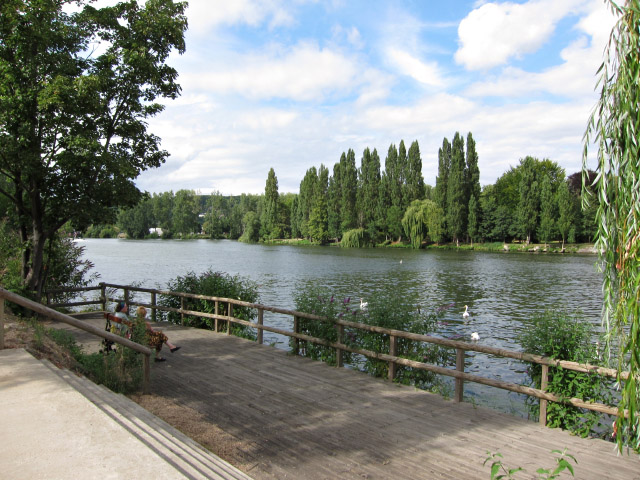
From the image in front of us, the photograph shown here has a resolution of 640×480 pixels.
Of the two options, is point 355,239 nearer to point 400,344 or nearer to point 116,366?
point 400,344

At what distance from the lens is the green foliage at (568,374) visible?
5207 mm

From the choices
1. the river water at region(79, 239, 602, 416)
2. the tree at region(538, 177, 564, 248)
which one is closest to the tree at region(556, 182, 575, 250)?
the tree at region(538, 177, 564, 248)

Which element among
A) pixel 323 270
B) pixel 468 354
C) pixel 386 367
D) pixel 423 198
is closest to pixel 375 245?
pixel 423 198

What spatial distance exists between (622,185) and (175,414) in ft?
16.7

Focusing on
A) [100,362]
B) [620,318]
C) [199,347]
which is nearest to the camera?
[620,318]

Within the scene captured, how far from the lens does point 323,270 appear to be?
3859 centimetres

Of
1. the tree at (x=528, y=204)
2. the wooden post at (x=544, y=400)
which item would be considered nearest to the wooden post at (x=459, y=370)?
the wooden post at (x=544, y=400)

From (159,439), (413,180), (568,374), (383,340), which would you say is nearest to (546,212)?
(413,180)

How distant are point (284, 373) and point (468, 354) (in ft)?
23.4

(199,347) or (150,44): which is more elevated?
(150,44)

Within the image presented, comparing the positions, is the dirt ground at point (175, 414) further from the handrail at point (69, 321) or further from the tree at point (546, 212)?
the tree at point (546, 212)

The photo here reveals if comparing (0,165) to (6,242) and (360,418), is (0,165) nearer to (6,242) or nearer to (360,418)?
(6,242)


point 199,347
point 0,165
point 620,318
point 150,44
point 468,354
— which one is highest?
point 150,44

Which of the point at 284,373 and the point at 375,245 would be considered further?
the point at 375,245
